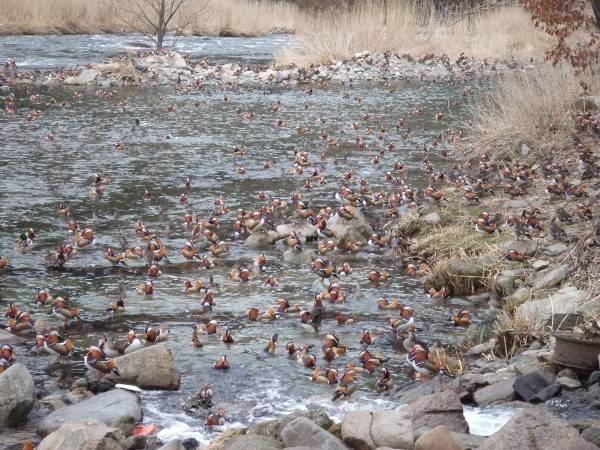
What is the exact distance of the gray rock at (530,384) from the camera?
6.34 metres

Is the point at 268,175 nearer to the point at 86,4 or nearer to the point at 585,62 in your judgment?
the point at 585,62

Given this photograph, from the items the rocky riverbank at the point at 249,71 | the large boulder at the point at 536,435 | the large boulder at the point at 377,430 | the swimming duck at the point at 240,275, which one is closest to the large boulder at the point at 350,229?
the swimming duck at the point at 240,275

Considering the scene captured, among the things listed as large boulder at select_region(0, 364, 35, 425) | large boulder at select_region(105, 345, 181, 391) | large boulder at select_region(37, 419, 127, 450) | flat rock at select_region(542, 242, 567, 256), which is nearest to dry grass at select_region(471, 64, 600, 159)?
flat rock at select_region(542, 242, 567, 256)

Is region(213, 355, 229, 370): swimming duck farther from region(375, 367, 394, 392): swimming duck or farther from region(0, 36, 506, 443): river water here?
region(375, 367, 394, 392): swimming duck

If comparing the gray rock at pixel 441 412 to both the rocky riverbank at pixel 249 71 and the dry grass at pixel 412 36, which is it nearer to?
the rocky riverbank at pixel 249 71

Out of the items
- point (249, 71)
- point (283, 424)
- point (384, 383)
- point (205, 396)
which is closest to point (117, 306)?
point (205, 396)

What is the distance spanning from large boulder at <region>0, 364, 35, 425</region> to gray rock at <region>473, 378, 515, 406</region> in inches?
131

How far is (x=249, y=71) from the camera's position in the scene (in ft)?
89.2

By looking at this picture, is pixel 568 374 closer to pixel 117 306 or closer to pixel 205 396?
pixel 205 396

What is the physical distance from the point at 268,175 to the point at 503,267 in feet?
20.3

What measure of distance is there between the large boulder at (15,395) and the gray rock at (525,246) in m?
5.71

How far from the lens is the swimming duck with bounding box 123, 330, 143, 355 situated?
24.7 ft

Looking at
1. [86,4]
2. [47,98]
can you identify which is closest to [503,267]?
[47,98]

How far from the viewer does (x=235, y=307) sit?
29.8ft
